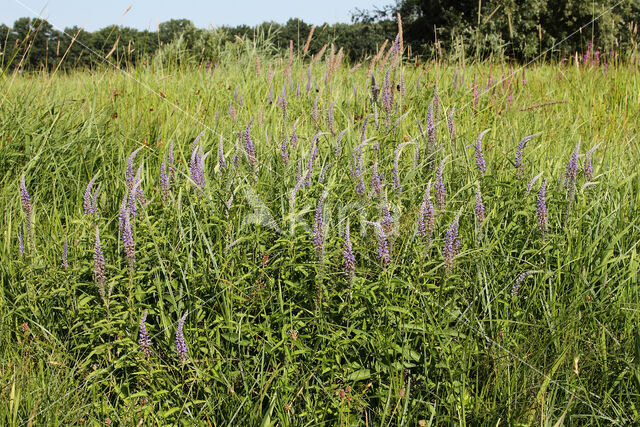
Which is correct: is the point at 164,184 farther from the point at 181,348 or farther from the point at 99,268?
the point at 181,348

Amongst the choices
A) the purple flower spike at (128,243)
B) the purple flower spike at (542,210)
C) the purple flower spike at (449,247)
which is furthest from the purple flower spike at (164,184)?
the purple flower spike at (542,210)

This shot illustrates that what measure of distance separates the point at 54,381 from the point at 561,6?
750 inches

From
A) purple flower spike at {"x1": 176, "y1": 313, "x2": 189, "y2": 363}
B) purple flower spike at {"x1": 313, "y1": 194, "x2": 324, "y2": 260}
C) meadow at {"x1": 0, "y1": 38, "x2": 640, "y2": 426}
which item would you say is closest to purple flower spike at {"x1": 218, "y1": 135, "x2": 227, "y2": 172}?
meadow at {"x1": 0, "y1": 38, "x2": 640, "y2": 426}

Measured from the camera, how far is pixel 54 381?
1.87 metres

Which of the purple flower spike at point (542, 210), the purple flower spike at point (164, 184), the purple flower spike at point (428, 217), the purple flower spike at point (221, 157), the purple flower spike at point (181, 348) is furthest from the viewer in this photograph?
the purple flower spike at point (221, 157)

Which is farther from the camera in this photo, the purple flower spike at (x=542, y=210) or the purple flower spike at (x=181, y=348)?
the purple flower spike at (x=542, y=210)

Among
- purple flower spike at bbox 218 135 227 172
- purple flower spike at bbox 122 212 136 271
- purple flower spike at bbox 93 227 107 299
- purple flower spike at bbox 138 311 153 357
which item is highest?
purple flower spike at bbox 218 135 227 172

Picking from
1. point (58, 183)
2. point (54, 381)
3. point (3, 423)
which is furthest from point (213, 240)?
point (58, 183)

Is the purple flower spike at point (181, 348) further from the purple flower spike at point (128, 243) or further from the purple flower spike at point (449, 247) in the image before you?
the purple flower spike at point (449, 247)

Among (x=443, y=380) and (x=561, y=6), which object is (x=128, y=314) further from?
(x=561, y=6)

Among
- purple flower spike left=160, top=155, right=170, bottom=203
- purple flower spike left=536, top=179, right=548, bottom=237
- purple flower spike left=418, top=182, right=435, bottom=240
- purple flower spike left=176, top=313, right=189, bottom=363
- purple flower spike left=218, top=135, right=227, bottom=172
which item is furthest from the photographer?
purple flower spike left=218, top=135, right=227, bottom=172

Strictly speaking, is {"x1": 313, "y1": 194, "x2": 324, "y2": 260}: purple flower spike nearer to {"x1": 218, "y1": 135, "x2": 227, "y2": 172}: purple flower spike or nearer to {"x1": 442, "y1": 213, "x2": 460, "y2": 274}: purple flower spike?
{"x1": 442, "y1": 213, "x2": 460, "y2": 274}: purple flower spike

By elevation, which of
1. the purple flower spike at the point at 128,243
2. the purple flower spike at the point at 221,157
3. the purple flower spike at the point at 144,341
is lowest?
the purple flower spike at the point at 144,341

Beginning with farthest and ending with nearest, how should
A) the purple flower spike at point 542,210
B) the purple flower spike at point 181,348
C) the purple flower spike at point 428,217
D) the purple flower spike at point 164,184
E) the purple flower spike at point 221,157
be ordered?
the purple flower spike at point 221,157
the purple flower spike at point 164,184
the purple flower spike at point 542,210
the purple flower spike at point 428,217
the purple flower spike at point 181,348
